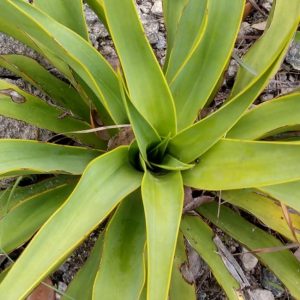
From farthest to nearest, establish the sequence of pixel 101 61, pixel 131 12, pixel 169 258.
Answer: pixel 101 61
pixel 131 12
pixel 169 258

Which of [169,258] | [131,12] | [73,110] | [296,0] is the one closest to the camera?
[169,258]

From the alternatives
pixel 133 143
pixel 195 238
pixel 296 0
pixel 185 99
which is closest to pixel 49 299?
pixel 195 238

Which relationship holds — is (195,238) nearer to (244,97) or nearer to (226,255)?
(226,255)

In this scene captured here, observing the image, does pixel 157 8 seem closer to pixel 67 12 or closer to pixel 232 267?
pixel 67 12

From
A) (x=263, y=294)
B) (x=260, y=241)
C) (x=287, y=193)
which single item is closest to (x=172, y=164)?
(x=287, y=193)

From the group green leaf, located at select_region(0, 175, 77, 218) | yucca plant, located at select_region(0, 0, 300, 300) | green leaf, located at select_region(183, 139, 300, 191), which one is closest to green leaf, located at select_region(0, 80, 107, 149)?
yucca plant, located at select_region(0, 0, 300, 300)

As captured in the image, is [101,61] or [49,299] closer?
[101,61]
